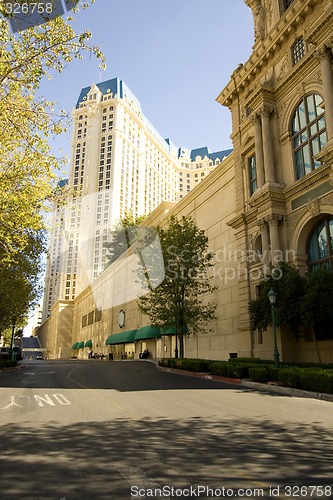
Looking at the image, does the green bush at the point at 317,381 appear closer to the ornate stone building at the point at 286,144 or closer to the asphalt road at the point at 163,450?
the asphalt road at the point at 163,450

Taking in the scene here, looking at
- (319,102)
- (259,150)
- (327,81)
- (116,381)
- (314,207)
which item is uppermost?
(319,102)

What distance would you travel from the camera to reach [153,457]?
523 centimetres

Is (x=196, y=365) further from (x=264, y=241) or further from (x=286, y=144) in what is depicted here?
(x=286, y=144)

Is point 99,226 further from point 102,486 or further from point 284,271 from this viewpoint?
point 102,486

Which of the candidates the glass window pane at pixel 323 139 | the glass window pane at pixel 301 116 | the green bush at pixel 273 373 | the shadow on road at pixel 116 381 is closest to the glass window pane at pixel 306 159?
the glass window pane at pixel 323 139

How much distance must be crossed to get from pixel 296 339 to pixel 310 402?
9745mm

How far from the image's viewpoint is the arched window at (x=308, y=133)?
70.4 feet

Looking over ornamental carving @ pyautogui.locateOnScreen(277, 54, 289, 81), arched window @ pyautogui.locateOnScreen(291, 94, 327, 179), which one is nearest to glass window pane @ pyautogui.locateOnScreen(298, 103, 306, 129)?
arched window @ pyautogui.locateOnScreen(291, 94, 327, 179)

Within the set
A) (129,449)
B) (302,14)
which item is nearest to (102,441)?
(129,449)

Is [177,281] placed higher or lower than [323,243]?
lower

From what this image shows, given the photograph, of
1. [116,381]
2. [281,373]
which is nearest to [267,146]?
[281,373]

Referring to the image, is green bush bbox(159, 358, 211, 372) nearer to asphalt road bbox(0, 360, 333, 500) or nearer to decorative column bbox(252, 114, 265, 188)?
asphalt road bbox(0, 360, 333, 500)

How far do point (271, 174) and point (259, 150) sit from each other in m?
2.51

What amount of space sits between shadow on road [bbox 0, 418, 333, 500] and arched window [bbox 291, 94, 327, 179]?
17874 mm
